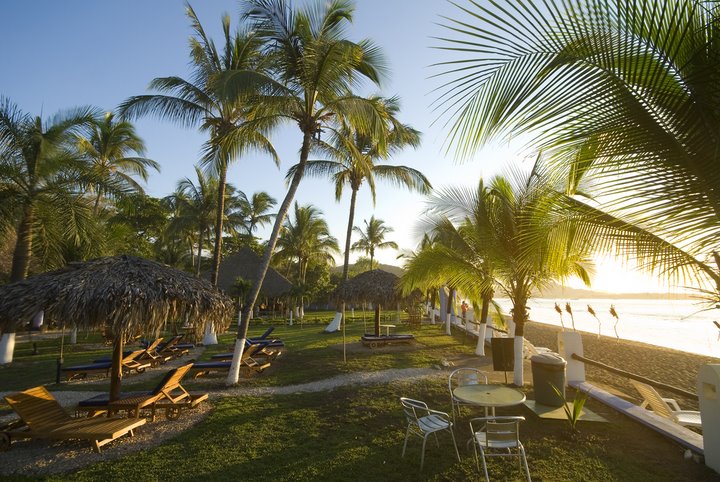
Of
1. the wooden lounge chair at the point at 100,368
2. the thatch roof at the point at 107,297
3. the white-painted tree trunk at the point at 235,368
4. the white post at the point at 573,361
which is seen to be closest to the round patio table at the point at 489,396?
the white post at the point at 573,361

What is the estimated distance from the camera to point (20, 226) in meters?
11.1

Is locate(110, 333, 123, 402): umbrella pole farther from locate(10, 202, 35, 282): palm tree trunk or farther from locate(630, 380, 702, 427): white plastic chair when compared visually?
locate(630, 380, 702, 427): white plastic chair

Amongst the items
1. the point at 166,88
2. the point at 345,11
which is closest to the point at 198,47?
the point at 166,88

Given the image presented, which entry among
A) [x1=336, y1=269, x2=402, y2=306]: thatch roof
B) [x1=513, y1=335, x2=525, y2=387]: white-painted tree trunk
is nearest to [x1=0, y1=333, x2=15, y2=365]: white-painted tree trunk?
[x1=336, y1=269, x2=402, y2=306]: thatch roof

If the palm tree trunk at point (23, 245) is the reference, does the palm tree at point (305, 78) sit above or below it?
above

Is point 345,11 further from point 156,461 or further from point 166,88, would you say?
point 156,461

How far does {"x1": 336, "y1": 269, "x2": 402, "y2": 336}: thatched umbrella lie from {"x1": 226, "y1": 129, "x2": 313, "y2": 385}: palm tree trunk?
20.9ft

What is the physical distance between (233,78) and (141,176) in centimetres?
1772

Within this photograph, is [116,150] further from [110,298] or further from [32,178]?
[110,298]

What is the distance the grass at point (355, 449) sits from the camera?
425 centimetres

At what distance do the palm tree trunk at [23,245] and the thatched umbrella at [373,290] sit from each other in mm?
10687

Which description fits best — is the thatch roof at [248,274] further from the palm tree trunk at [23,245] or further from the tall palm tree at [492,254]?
the tall palm tree at [492,254]

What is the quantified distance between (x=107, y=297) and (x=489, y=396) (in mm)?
6025

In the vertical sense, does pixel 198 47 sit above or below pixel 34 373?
above
